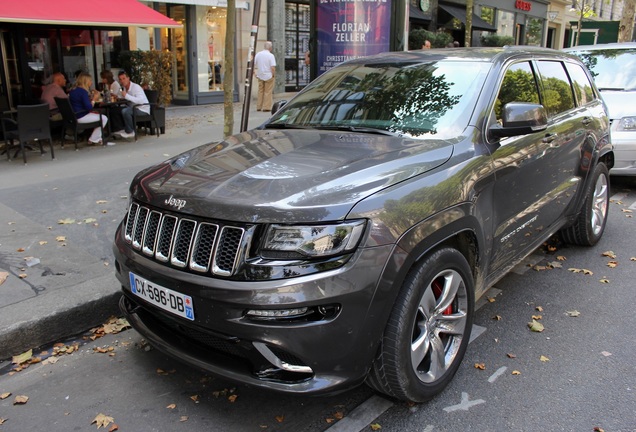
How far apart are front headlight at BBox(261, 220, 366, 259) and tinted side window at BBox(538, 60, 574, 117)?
2.67 meters

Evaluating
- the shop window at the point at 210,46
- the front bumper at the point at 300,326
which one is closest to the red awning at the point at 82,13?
the shop window at the point at 210,46

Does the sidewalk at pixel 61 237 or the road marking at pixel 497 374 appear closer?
the road marking at pixel 497 374

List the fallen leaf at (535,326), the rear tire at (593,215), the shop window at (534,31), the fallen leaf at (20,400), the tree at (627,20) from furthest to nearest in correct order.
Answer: the shop window at (534,31) < the tree at (627,20) < the rear tire at (593,215) < the fallen leaf at (535,326) < the fallen leaf at (20,400)

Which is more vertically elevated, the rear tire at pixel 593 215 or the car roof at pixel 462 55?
the car roof at pixel 462 55

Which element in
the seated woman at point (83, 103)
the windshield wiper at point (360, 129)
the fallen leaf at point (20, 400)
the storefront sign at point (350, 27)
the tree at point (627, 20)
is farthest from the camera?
the tree at point (627, 20)

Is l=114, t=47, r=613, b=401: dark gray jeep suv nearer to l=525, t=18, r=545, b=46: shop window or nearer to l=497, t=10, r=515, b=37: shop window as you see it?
l=497, t=10, r=515, b=37: shop window

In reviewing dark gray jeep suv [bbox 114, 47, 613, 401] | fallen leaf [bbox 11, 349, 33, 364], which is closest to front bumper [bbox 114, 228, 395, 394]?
dark gray jeep suv [bbox 114, 47, 613, 401]

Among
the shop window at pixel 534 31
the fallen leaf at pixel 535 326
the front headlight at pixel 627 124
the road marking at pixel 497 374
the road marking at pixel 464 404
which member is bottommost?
the road marking at pixel 464 404

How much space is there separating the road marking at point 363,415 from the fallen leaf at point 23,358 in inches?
83.6

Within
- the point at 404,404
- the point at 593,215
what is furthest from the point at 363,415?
Answer: the point at 593,215

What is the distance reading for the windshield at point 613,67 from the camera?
8.41 meters

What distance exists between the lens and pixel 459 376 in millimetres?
3320

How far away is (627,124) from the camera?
24.9 feet

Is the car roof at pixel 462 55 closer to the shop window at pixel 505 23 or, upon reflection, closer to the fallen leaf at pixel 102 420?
the fallen leaf at pixel 102 420
